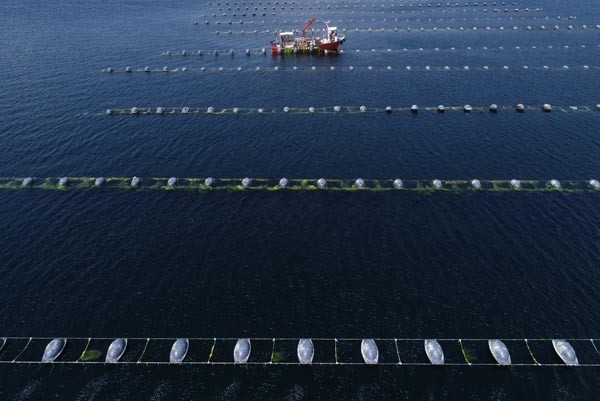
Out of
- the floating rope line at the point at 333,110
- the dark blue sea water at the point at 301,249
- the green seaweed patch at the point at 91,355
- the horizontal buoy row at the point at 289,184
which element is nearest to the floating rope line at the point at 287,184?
the horizontal buoy row at the point at 289,184

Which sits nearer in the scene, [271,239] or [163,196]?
[271,239]

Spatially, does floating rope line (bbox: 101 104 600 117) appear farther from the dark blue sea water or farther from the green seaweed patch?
the green seaweed patch

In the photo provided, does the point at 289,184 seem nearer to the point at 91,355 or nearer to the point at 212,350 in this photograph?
the point at 212,350

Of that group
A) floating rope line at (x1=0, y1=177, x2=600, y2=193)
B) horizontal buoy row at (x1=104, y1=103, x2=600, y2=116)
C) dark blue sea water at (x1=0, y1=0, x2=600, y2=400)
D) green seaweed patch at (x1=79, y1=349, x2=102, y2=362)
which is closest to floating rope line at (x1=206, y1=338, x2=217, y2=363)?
dark blue sea water at (x1=0, y1=0, x2=600, y2=400)

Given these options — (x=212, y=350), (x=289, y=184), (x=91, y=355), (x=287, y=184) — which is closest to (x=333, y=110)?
(x=289, y=184)

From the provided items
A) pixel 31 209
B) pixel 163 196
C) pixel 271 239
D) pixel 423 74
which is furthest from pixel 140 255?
pixel 423 74

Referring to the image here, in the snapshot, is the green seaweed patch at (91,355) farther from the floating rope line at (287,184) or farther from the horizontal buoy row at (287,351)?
the floating rope line at (287,184)

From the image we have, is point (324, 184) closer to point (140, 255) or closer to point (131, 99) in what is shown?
point (140, 255)
